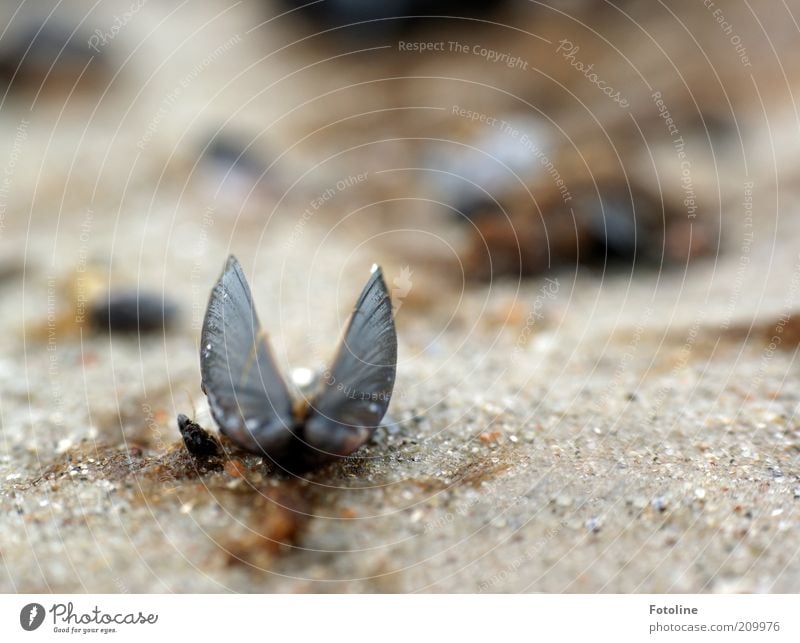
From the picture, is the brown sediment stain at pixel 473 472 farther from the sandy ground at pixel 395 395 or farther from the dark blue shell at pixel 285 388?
the dark blue shell at pixel 285 388

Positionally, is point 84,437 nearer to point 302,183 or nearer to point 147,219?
point 147,219

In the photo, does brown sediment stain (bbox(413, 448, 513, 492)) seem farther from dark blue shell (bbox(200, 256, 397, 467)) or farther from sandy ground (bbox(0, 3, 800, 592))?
dark blue shell (bbox(200, 256, 397, 467))

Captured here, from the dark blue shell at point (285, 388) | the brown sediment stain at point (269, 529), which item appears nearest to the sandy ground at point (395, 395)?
the brown sediment stain at point (269, 529)
